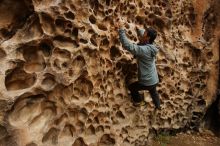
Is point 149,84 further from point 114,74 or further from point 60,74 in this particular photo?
point 60,74

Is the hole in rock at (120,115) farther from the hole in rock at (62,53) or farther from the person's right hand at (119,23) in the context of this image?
the hole in rock at (62,53)

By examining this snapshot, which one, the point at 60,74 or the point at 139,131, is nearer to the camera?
the point at 60,74

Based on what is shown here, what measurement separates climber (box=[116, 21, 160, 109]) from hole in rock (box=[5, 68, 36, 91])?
1225 millimetres

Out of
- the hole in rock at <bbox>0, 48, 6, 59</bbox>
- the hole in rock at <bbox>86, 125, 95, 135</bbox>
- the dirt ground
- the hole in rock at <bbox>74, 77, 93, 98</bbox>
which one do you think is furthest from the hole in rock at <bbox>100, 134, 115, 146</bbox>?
the hole in rock at <bbox>0, 48, 6, 59</bbox>

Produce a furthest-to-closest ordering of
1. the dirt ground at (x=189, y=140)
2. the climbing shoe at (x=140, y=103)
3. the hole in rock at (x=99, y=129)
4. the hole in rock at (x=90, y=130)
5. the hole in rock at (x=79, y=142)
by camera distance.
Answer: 1. the dirt ground at (x=189, y=140)
2. the climbing shoe at (x=140, y=103)
3. the hole in rock at (x=99, y=129)
4. the hole in rock at (x=90, y=130)
5. the hole in rock at (x=79, y=142)

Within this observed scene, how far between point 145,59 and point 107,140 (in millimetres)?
1133

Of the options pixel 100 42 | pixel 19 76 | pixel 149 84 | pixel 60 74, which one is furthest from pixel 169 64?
pixel 19 76

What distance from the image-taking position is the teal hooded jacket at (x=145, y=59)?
5.41 m

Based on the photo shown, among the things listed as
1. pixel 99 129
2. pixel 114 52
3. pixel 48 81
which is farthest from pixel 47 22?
pixel 99 129

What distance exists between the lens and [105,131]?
220 inches

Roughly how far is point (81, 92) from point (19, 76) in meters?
0.82

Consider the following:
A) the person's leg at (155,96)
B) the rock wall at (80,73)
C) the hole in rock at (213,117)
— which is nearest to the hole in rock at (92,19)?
the rock wall at (80,73)

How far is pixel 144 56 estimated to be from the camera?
556cm

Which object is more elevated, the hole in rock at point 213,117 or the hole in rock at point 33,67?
the hole in rock at point 33,67
